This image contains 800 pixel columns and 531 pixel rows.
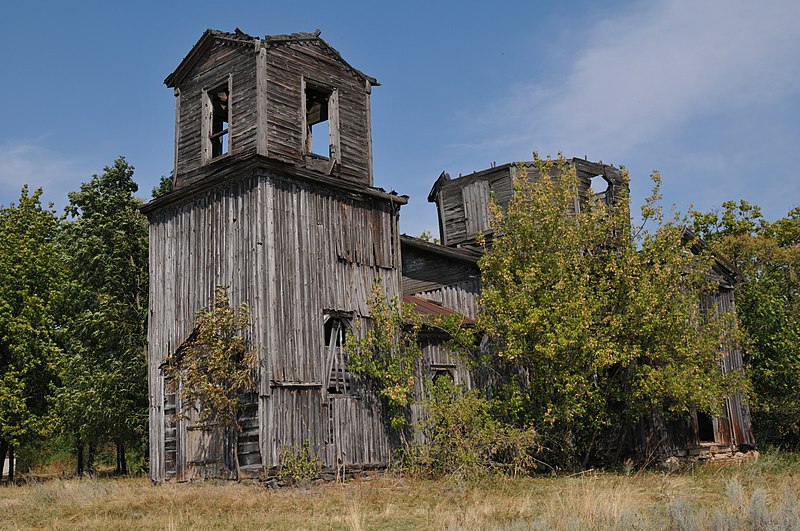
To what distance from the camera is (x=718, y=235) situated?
136ft

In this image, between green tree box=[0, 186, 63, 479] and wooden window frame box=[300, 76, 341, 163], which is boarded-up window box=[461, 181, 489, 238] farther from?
green tree box=[0, 186, 63, 479]

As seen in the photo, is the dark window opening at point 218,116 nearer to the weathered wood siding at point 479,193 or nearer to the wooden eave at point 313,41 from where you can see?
the wooden eave at point 313,41

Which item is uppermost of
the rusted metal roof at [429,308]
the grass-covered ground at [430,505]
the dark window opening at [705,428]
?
the rusted metal roof at [429,308]

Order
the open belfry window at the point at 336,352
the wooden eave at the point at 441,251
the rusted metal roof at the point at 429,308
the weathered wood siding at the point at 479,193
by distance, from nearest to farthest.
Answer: the open belfry window at the point at 336,352, the rusted metal roof at the point at 429,308, the wooden eave at the point at 441,251, the weathered wood siding at the point at 479,193

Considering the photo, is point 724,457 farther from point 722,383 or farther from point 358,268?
point 358,268

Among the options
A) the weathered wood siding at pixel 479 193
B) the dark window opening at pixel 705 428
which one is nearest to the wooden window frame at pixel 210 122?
the weathered wood siding at pixel 479 193

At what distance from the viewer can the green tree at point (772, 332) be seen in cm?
3136

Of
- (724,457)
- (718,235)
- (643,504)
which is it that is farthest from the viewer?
(718,235)

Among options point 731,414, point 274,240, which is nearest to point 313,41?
point 274,240

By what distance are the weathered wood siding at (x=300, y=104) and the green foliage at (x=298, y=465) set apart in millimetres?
7216

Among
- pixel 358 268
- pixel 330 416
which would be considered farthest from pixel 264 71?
pixel 330 416

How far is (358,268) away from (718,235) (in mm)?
27204

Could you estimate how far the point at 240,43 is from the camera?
821 inches

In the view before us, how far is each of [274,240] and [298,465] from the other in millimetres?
5396
